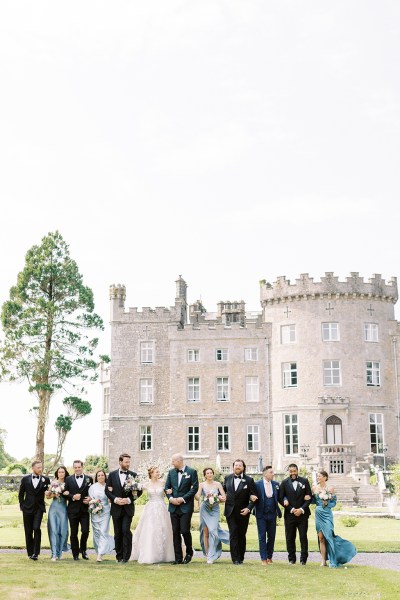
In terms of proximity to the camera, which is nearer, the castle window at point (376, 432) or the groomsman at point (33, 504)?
the groomsman at point (33, 504)

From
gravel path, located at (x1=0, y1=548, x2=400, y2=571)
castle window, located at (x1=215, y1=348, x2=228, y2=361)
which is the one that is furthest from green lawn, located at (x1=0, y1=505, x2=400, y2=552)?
castle window, located at (x1=215, y1=348, x2=228, y2=361)

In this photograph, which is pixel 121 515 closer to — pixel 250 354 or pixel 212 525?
pixel 212 525

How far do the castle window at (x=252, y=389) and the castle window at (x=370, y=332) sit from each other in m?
7.11

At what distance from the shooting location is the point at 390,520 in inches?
1075

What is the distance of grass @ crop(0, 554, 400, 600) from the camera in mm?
11016

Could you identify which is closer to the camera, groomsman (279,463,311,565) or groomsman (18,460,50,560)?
groomsman (279,463,311,565)

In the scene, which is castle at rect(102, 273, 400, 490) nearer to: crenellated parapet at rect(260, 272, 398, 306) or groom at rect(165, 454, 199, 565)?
crenellated parapet at rect(260, 272, 398, 306)

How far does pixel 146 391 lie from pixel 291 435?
938cm

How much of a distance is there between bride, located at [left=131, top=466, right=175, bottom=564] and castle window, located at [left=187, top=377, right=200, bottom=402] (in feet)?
102

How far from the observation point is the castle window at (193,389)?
A: 45594mm

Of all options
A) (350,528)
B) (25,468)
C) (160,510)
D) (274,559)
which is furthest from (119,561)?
(25,468)

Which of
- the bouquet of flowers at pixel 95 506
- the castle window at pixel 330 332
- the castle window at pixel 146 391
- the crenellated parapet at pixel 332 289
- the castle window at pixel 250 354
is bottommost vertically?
the bouquet of flowers at pixel 95 506

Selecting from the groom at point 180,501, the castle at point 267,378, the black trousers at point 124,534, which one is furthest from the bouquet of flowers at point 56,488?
the castle at point 267,378

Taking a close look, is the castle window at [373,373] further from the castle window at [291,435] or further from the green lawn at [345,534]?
the green lawn at [345,534]
